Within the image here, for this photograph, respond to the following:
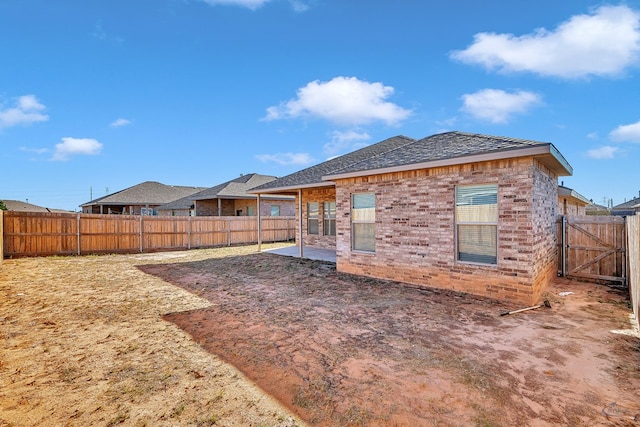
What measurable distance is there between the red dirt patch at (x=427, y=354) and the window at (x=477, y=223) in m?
1.05

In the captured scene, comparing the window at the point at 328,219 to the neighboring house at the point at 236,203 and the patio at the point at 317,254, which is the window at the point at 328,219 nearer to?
the patio at the point at 317,254

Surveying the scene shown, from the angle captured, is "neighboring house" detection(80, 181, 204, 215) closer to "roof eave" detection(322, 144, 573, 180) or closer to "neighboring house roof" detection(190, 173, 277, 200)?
"neighboring house roof" detection(190, 173, 277, 200)

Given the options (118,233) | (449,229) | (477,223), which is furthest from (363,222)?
(118,233)

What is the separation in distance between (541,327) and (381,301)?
9.30ft

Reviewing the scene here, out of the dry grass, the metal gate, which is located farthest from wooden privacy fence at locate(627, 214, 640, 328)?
the dry grass

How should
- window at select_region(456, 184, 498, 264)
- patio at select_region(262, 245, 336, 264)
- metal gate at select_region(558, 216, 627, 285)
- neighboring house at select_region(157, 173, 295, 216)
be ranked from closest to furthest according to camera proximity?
window at select_region(456, 184, 498, 264)
metal gate at select_region(558, 216, 627, 285)
patio at select_region(262, 245, 336, 264)
neighboring house at select_region(157, 173, 295, 216)

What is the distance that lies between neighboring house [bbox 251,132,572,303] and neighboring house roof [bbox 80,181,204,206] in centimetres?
2920

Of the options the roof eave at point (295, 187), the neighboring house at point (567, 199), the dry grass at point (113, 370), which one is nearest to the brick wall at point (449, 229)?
the roof eave at point (295, 187)

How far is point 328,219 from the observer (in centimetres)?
1470

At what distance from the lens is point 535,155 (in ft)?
19.4

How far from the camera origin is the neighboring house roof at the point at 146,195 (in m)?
30.7

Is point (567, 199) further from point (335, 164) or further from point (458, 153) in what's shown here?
point (458, 153)

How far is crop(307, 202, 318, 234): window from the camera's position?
15.3m

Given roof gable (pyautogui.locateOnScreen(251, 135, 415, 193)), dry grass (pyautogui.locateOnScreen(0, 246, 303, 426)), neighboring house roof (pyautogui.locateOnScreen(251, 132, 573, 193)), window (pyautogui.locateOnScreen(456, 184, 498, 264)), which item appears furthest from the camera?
roof gable (pyautogui.locateOnScreen(251, 135, 415, 193))
